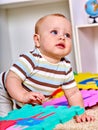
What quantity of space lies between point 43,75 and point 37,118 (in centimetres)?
32

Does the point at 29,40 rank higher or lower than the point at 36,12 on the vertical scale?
lower

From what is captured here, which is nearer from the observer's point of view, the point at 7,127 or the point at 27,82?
the point at 7,127

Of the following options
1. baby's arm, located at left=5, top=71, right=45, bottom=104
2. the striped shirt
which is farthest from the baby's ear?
baby's arm, located at left=5, top=71, right=45, bottom=104

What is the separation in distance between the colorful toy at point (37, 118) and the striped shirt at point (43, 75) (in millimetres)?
204

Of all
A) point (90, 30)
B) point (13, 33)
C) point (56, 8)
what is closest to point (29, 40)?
point (13, 33)

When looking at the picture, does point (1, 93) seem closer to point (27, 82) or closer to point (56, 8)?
point (27, 82)

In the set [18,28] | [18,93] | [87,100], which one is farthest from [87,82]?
[18,28]

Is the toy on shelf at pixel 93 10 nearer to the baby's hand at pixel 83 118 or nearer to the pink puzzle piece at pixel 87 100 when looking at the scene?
the pink puzzle piece at pixel 87 100

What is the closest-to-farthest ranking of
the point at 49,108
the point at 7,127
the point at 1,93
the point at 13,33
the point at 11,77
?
the point at 7,127
the point at 49,108
the point at 11,77
the point at 1,93
the point at 13,33

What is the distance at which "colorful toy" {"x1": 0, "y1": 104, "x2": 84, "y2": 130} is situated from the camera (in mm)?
556

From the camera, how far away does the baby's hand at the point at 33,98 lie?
2.41ft

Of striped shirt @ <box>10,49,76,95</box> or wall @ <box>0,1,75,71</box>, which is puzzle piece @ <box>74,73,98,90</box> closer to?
striped shirt @ <box>10,49,76,95</box>

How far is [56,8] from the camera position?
1935 millimetres

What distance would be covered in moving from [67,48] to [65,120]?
32cm
